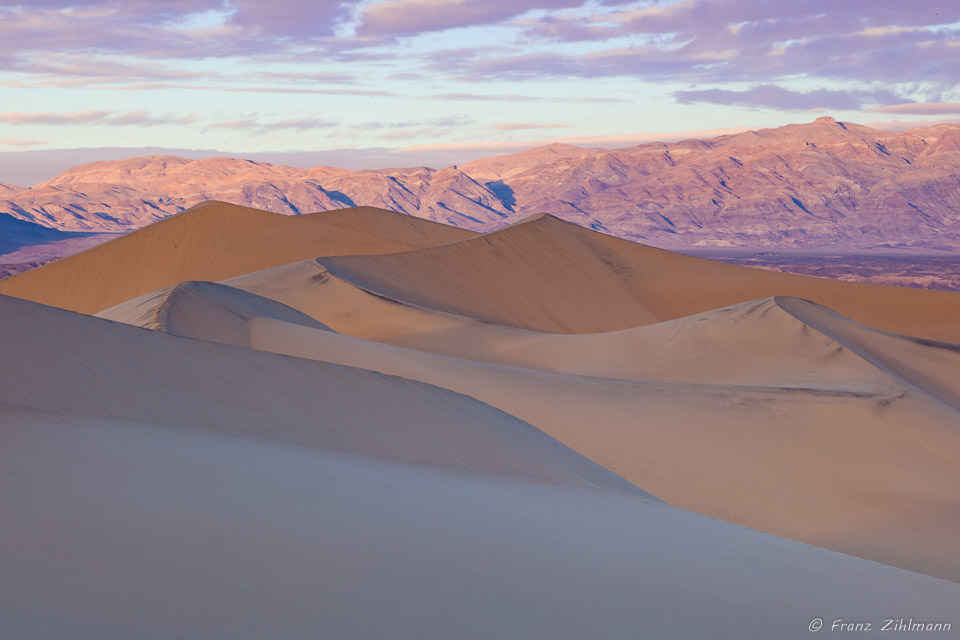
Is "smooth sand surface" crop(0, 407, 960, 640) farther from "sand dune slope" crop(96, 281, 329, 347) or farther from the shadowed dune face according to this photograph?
"sand dune slope" crop(96, 281, 329, 347)

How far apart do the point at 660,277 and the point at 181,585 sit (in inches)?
1506

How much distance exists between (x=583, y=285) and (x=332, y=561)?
33.1 m

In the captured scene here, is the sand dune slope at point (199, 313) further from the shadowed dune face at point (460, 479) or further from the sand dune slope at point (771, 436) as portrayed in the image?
the sand dune slope at point (771, 436)

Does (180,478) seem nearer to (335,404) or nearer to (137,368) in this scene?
(137,368)

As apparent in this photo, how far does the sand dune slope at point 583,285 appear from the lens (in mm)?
30219

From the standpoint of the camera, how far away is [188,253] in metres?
41.3

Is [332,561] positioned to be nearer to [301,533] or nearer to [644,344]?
[301,533]

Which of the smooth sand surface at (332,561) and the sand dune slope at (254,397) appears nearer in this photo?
the smooth sand surface at (332,561)

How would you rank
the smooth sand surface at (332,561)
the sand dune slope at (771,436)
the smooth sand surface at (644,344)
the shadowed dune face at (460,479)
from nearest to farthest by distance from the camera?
the smooth sand surface at (332,561), the shadowed dune face at (460,479), the sand dune slope at (771,436), the smooth sand surface at (644,344)

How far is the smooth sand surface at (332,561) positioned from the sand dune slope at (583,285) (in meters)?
20.4

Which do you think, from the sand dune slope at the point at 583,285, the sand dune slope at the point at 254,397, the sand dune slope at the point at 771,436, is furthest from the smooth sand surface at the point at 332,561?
the sand dune slope at the point at 583,285

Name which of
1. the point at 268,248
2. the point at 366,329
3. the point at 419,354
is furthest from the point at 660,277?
the point at 419,354

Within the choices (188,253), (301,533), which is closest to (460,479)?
(301,533)

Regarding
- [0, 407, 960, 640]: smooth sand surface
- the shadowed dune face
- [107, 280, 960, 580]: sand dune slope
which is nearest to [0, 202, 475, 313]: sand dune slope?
the shadowed dune face
